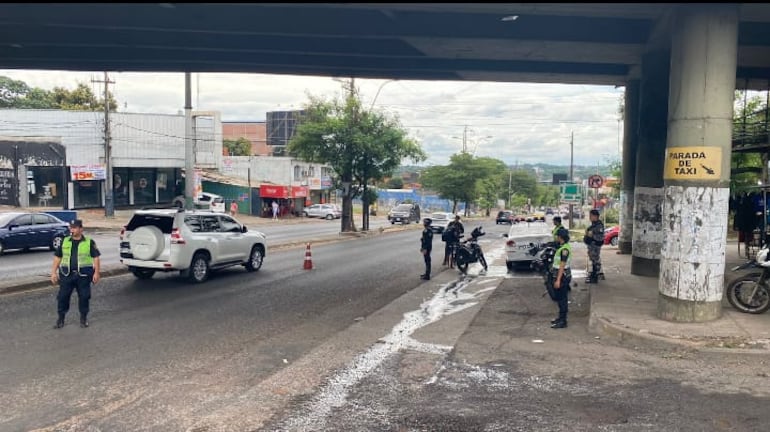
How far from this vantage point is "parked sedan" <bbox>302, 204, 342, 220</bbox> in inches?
2308

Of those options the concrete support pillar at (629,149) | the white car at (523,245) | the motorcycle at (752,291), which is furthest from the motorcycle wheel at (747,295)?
the concrete support pillar at (629,149)

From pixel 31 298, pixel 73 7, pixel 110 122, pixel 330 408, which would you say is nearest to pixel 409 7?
pixel 73 7

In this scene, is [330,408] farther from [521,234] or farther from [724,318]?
[521,234]

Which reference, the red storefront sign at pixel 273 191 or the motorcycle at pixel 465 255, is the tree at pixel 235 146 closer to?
the red storefront sign at pixel 273 191

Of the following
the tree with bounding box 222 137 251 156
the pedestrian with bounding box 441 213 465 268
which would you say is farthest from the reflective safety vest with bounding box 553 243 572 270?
the tree with bounding box 222 137 251 156

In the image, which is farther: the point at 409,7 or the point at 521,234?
the point at 521,234

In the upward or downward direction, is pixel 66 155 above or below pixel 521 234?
above

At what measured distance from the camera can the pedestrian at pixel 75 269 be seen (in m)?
9.73

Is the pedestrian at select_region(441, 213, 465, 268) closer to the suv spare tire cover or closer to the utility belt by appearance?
the suv spare tire cover

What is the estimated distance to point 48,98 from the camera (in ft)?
203

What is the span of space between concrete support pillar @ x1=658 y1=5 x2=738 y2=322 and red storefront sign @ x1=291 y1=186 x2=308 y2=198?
4762 centimetres

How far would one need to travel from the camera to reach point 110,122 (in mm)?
41125

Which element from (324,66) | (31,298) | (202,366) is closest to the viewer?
(202,366)

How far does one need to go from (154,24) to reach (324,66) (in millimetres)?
5629
